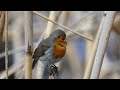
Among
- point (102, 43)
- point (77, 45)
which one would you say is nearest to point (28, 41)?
point (102, 43)

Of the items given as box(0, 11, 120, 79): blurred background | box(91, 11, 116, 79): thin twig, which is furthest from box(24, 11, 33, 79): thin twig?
box(0, 11, 120, 79): blurred background

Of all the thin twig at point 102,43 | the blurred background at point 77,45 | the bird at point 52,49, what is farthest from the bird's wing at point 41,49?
the blurred background at point 77,45

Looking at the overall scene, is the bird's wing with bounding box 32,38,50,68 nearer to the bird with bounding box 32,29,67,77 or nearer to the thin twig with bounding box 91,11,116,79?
the bird with bounding box 32,29,67,77

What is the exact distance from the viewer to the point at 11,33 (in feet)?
5.49

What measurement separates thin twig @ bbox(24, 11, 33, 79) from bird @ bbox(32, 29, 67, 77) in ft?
0.16

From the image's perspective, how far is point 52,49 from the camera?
2.70 ft

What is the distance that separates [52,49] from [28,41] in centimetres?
9

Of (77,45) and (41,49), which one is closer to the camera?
(41,49)

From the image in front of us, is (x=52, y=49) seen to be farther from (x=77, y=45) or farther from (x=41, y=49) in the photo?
(x=77, y=45)

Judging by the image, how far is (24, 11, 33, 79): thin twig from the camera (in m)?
0.74

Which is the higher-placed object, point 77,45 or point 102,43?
point 77,45

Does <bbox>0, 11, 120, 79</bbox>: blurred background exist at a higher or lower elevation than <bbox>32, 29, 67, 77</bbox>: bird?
higher
